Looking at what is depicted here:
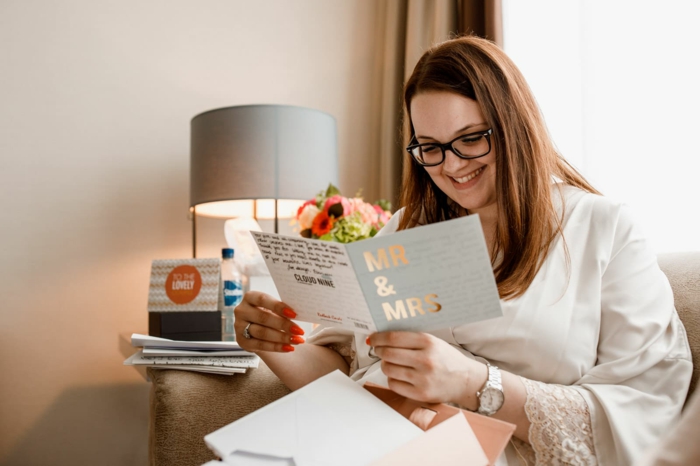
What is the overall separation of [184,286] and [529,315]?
901 millimetres

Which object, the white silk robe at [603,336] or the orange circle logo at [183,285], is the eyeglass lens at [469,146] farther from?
the orange circle logo at [183,285]

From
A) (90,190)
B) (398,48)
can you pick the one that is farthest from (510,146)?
(90,190)

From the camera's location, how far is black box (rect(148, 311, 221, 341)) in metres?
1.44

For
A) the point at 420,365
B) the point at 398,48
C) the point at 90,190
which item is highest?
the point at 398,48

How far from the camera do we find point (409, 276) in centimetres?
68

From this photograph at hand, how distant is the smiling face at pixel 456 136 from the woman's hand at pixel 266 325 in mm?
405

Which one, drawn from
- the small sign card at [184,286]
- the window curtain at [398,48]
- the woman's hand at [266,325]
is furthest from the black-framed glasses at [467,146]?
the window curtain at [398,48]

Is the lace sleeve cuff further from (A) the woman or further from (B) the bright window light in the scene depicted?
(B) the bright window light

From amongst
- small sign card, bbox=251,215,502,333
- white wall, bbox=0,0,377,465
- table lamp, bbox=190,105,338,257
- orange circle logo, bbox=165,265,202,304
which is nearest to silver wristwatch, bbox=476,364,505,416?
small sign card, bbox=251,215,502,333

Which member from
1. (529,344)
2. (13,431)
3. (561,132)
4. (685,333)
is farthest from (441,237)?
(13,431)

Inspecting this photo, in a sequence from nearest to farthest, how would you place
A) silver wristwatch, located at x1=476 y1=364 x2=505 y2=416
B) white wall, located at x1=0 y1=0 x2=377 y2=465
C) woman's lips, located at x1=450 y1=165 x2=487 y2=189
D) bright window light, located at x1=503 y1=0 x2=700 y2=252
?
silver wristwatch, located at x1=476 y1=364 x2=505 y2=416 → woman's lips, located at x1=450 y1=165 x2=487 y2=189 → bright window light, located at x1=503 y1=0 x2=700 y2=252 → white wall, located at x1=0 y1=0 x2=377 y2=465

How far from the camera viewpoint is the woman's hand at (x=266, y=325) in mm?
946

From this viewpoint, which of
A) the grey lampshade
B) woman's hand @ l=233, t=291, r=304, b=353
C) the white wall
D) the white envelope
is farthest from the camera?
the white wall

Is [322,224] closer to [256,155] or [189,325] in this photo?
[256,155]
